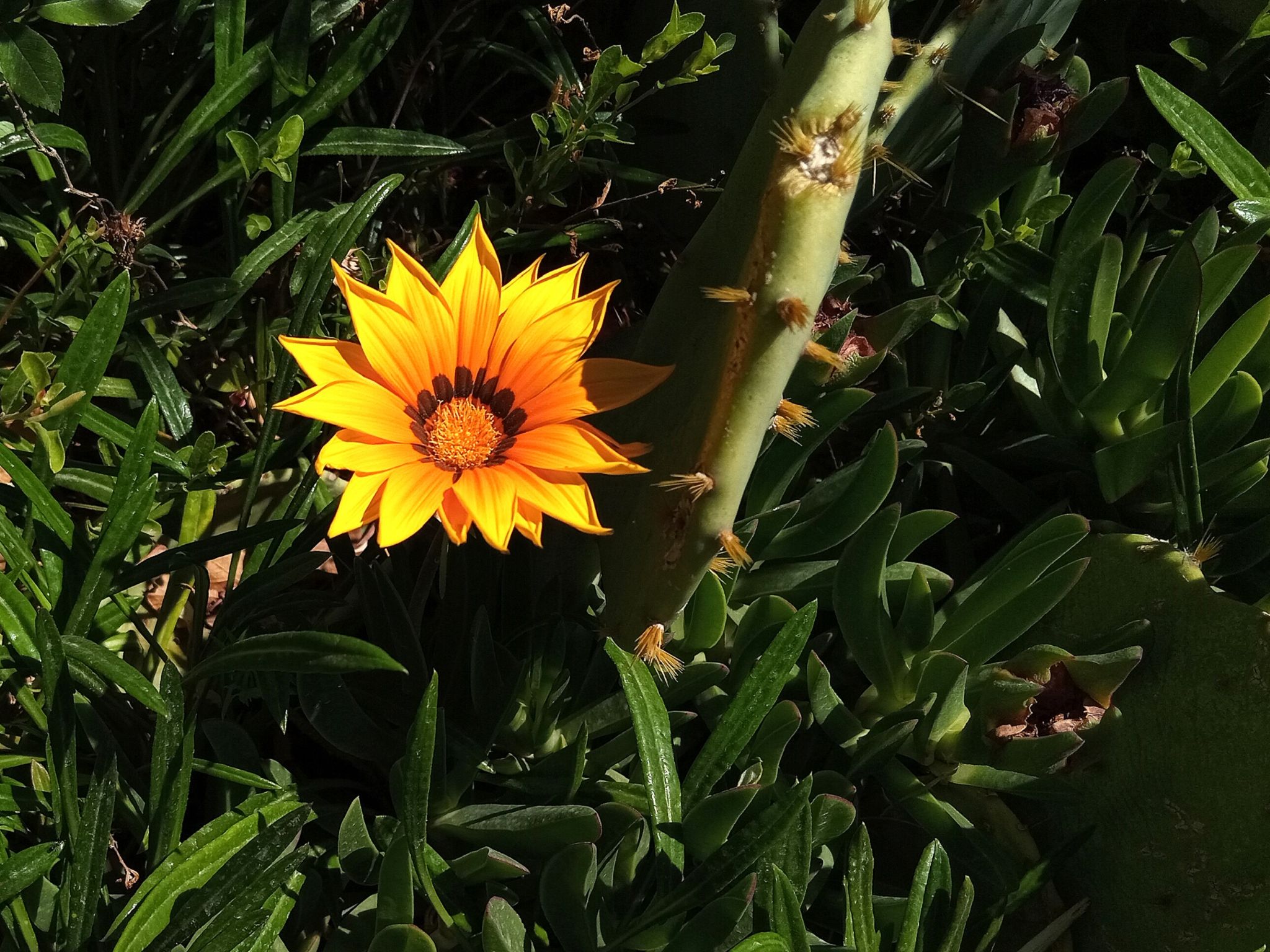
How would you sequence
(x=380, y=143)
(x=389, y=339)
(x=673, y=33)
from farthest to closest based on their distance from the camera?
(x=380, y=143), (x=673, y=33), (x=389, y=339)

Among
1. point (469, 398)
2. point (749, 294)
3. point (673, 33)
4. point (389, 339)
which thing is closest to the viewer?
point (749, 294)

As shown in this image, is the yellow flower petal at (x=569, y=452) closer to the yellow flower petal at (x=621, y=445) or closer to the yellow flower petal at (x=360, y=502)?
the yellow flower petal at (x=621, y=445)

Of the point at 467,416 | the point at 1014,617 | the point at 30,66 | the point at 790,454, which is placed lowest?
the point at 1014,617

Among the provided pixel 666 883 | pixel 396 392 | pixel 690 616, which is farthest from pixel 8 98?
pixel 666 883

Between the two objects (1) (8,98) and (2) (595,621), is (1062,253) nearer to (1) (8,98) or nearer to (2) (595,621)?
(2) (595,621)

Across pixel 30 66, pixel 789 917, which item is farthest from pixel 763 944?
pixel 30 66

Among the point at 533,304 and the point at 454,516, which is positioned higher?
the point at 533,304

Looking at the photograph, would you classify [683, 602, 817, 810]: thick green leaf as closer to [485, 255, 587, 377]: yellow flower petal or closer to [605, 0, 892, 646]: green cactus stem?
→ [605, 0, 892, 646]: green cactus stem

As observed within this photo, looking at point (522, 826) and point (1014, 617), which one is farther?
point (1014, 617)

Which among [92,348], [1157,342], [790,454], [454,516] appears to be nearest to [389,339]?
[454,516]

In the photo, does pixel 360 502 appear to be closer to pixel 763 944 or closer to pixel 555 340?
pixel 555 340
